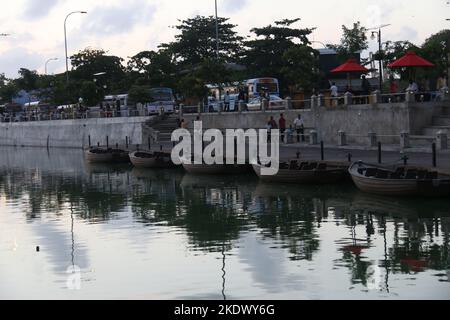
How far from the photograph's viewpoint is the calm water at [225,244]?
19.5 meters

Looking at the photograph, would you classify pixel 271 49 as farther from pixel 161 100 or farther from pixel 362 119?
pixel 362 119

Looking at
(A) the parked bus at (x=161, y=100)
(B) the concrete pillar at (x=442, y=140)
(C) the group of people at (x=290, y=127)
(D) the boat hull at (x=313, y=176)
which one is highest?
(A) the parked bus at (x=161, y=100)

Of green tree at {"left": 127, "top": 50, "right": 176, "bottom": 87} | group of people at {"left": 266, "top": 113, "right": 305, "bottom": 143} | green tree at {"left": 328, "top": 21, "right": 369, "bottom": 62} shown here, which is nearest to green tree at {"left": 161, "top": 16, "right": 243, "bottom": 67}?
green tree at {"left": 127, "top": 50, "right": 176, "bottom": 87}

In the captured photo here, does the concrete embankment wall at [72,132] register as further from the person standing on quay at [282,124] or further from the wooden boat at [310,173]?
the wooden boat at [310,173]

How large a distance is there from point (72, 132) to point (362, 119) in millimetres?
44703

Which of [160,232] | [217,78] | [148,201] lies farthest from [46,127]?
[160,232]

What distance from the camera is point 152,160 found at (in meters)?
52.4

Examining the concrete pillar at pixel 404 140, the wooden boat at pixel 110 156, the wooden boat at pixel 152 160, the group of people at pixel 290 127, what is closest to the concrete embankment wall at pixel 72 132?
the wooden boat at pixel 110 156

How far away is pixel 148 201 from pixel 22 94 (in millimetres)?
121842

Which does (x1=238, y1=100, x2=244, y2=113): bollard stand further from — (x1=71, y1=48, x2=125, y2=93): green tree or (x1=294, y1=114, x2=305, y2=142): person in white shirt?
(x1=71, y1=48, x2=125, y2=93): green tree

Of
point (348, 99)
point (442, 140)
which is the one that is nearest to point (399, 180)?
point (442, 140)
